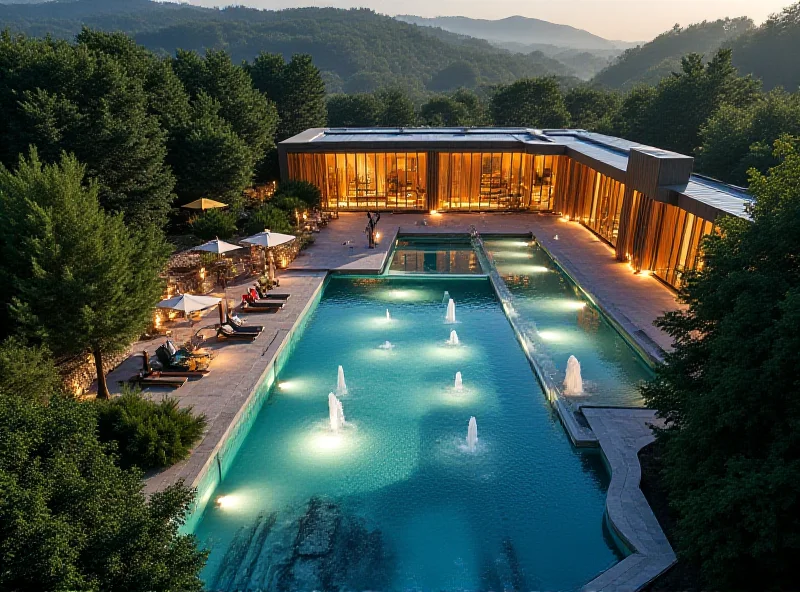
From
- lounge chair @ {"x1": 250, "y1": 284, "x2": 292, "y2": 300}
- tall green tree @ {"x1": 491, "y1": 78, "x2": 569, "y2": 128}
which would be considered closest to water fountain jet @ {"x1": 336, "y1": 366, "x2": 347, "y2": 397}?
lounge chair @ {"x1": 250, "y1": 284, "x2": 292, "y2": 300}

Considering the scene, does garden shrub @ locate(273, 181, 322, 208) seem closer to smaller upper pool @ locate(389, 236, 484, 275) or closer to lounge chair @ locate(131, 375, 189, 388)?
smaller upper pool @ locate(389, 236, 484, 275)

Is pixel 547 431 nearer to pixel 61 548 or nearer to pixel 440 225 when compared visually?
pixel 61 548

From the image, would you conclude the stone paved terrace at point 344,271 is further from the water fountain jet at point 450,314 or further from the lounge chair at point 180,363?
the water fountain jet at point 450,314

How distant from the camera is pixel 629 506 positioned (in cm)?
913

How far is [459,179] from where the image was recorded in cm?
3278

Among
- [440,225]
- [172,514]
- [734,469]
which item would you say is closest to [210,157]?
[440,225]

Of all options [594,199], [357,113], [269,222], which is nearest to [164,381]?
[269,222]

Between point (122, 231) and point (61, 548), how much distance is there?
9707 mm

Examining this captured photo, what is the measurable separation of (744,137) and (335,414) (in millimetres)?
35364

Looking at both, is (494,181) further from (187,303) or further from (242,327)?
(187,303)

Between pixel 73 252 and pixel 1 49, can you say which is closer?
pixel 73 252

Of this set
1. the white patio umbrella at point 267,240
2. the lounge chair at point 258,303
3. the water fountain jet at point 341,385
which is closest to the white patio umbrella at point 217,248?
the white patio umbrella at point 267,240

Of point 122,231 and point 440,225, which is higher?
point 122,231

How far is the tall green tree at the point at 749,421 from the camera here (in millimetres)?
6117
